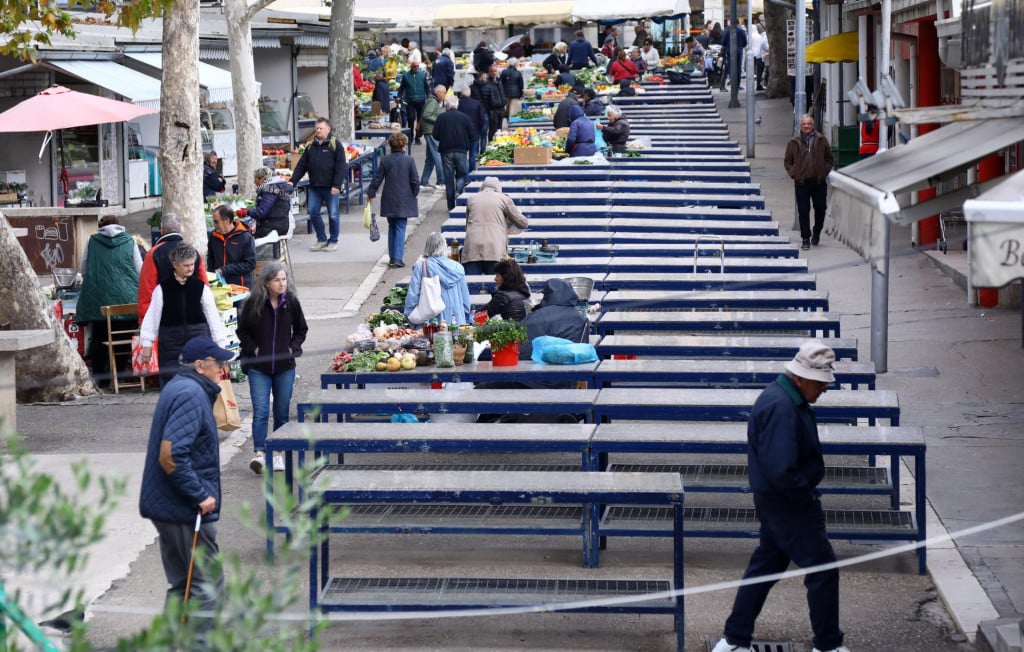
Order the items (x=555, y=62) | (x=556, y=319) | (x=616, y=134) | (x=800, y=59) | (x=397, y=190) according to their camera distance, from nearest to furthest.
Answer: (x=556, y=319) < (x=397, y=190) < (x=800, y=59) < (x=616, y=134) < (x=555, y=62)

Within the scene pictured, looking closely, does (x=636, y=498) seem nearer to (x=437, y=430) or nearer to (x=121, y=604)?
(x=437, y=430)

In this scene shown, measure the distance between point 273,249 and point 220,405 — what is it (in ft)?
19.6

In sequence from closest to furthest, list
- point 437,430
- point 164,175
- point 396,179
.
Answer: point 437,430
point 164,175
point 396,179

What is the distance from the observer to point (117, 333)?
551 inches

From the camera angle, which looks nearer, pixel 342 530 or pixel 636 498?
pixel 636 498

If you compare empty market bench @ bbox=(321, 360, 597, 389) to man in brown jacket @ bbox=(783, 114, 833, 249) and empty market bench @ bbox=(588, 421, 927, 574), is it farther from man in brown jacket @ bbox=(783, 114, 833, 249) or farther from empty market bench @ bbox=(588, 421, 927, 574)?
man in brown jacket @ bbox=(783, 114, 833, 249)

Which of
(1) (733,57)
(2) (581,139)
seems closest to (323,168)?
(2) (581,139)

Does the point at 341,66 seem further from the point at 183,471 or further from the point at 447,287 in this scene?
the point at 183,471

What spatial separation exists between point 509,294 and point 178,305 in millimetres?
2966

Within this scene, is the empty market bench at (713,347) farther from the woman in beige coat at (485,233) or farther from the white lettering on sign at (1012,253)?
the white lettering on sign at (1012,253)

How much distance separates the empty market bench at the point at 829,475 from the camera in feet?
28.2

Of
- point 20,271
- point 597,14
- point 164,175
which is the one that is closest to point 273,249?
point 164,175

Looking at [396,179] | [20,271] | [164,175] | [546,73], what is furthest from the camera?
[546,73]

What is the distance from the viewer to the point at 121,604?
331 inches
